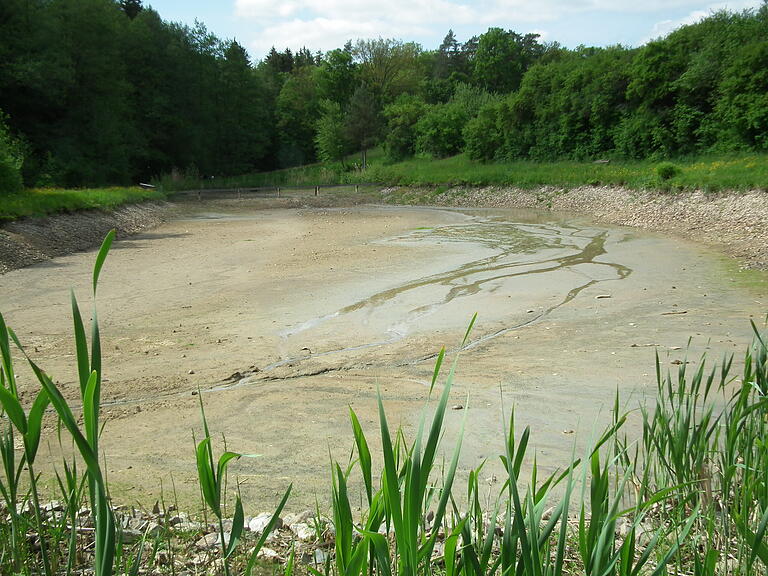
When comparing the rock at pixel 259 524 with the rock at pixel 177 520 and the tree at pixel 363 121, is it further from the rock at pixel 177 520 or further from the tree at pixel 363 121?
the tree at pixel 363 121

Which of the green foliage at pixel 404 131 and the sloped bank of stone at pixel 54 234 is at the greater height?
the green foliage at pixel 404 131

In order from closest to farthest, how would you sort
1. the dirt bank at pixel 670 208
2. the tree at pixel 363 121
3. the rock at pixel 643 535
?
the rock at pixel 643 535
the dirt bank at pixel 670 208
the tree at pixel 363 121

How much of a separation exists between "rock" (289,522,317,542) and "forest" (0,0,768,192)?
1801 cm

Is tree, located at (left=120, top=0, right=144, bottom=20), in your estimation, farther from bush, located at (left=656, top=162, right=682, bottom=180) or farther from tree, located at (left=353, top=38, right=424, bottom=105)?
bush, located at (left=656, top=162, right=682, bottom=180)

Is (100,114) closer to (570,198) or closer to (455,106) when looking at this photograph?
(455,106)

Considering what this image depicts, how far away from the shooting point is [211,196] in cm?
4312

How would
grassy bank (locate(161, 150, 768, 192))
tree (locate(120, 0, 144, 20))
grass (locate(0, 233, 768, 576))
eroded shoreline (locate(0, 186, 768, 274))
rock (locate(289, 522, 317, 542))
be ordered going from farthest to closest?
1. tree (locate(120, 0, 144, 20))
2. grassy bank (locate(161, 150, 768, 192))
3. eroded shoreline (locate(0, 186, 768, 274))
4. rock (locate(289, 522, 317, 542))
5. grass (locate(0, 233, 768, 576))

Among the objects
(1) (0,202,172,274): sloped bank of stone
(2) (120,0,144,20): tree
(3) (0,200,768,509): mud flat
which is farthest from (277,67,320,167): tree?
(3) (0,200,768,509): mud flat

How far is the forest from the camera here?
94.3 feet

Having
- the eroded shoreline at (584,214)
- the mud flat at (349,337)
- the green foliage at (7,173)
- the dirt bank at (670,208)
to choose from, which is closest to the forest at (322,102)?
the green foliage at (7,173)

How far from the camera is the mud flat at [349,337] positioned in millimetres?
5188

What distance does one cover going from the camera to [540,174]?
33.2 meters

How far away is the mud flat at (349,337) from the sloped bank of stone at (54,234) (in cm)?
65

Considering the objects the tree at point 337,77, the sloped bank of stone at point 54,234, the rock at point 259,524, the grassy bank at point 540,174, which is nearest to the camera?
the rock at point 259,524
